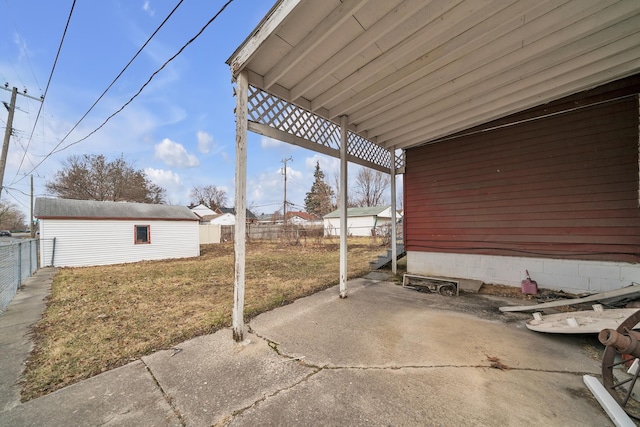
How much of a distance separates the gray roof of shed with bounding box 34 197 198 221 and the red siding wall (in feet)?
38.3

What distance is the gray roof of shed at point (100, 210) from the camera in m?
9.45

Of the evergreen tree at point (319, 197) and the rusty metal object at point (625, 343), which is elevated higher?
the evergreen tree at point (319, 197)

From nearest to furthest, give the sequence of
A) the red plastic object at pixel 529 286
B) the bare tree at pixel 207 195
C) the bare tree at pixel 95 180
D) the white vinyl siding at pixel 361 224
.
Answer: the red plastic object at pixel 529 286
the bare tree at pixel 95 180
the white vinyl siding at pixel 361 224
the bare tree at pixel 207 195

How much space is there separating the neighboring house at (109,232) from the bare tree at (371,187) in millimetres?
20877

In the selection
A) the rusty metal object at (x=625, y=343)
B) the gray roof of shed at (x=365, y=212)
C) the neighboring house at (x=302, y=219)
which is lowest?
the rusty metal object at (x=625, y=343)

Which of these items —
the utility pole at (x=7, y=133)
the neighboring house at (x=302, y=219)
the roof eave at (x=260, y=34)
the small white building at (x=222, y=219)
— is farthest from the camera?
the small white building at (x=222, y=219)

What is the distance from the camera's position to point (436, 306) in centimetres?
381

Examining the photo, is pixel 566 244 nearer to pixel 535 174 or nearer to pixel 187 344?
pixel 535 174

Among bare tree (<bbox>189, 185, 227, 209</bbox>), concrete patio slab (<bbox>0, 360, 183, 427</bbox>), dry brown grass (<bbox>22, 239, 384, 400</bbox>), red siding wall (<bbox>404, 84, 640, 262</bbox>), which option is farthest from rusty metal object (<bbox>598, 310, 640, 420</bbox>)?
bare tree (<bbox>189, 185, 227, 209</bbox>)

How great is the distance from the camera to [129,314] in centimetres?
379

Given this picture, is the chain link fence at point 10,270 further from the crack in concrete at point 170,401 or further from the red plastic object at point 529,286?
the red plastic object at point 529,286

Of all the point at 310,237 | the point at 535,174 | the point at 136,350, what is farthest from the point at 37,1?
the point at 310,237

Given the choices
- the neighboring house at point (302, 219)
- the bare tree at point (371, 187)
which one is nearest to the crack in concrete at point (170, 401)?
the neighboring house at point (302, 219)

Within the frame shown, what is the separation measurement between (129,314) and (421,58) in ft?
17.8
